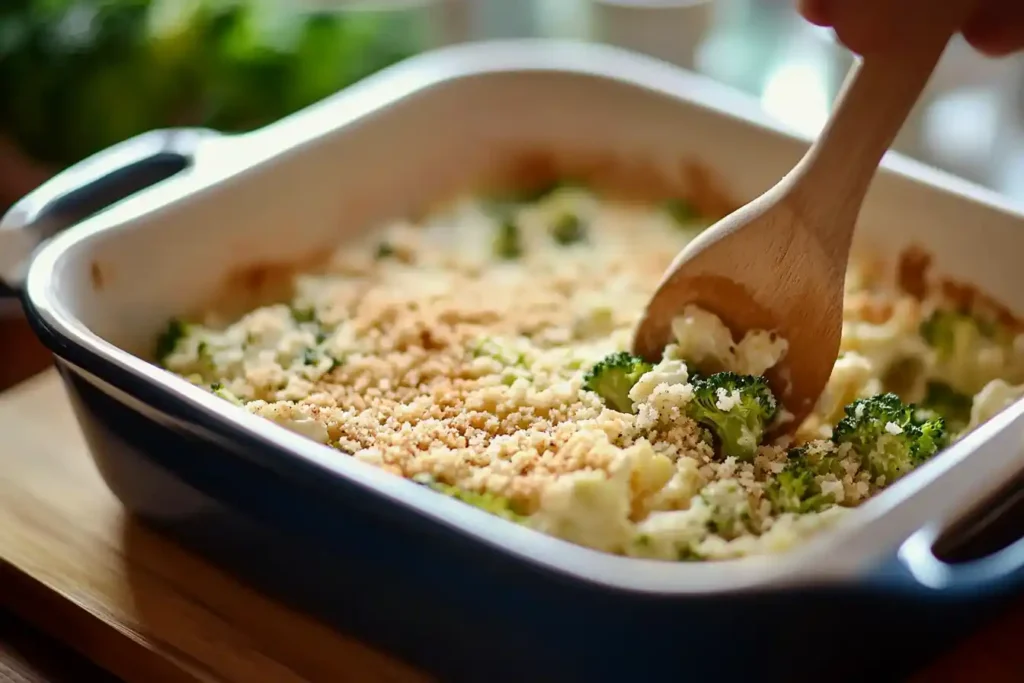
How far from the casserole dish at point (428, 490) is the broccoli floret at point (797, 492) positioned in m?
0.09

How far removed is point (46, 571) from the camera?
33.8 inches

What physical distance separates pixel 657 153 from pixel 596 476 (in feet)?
1.76

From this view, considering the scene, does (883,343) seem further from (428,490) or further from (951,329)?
(428,490)

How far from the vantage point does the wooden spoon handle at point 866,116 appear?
0.77 meters

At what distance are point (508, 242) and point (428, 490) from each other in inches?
20.4

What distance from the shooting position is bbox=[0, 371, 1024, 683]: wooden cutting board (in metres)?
0.78

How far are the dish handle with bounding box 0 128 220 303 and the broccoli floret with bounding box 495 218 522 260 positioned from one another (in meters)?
0.28

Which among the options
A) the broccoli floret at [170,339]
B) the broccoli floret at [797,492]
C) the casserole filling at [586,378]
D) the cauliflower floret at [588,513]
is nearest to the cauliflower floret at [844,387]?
the casserole filling at [586,378]

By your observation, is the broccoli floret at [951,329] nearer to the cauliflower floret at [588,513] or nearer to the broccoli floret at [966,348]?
the broccoli floret at [966,348]

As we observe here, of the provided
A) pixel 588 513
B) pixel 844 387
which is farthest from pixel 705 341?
pixel 588 513

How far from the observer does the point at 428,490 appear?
66 cm

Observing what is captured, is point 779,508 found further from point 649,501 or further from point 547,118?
point 547,118

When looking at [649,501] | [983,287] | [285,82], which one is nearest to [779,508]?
[649,501]

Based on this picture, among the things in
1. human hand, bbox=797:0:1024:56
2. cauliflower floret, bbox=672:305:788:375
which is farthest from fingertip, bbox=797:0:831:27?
cauliflower floret, bbox=672:305:788:375
